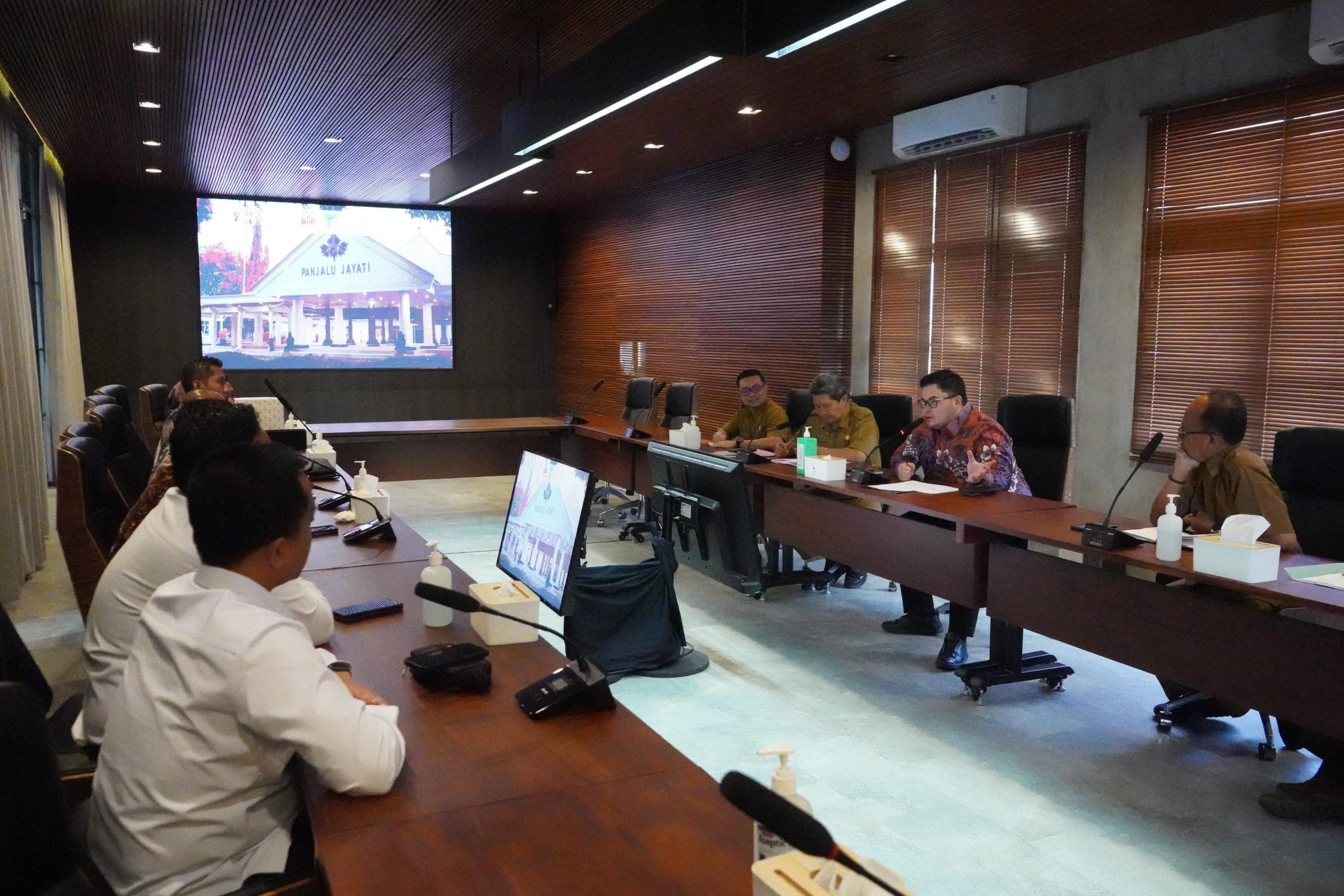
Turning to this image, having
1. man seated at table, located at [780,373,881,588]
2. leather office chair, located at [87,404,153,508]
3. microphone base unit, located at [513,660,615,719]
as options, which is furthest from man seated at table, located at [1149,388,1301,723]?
leather office chair, located at [87,404,153,508]

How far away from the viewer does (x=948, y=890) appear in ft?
7.69

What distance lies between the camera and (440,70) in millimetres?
5043

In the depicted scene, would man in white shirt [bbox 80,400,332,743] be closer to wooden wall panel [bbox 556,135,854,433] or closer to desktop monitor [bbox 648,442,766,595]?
desktop monitor [bbox 648,442,766,595]

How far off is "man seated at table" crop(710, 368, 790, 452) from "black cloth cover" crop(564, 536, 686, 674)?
5.98 ft

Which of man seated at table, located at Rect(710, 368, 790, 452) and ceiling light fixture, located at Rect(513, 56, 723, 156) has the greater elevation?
ceiling light fixture, located at Rect(513, 56, 723, 156)

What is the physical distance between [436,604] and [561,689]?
0.57 m

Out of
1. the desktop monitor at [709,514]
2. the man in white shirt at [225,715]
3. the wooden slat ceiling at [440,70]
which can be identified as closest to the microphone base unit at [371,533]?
the desktop monitor at [709,514]

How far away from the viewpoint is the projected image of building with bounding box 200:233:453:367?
9492 millimetres

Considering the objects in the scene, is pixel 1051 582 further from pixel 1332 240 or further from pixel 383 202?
pixel 383 202

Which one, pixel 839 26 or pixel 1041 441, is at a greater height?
pixel 839 26

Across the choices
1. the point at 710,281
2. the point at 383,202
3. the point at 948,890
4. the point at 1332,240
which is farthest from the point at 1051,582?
the point at 383,202

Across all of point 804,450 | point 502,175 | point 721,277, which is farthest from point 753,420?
point 502,175

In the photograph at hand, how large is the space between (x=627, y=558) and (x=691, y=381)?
2.58 m

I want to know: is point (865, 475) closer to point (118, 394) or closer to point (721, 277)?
point (721, 277)
